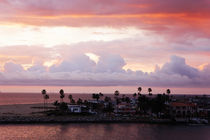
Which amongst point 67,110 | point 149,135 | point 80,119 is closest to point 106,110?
point 67,110

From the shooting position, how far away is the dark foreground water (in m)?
70.2

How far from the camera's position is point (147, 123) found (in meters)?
95.3

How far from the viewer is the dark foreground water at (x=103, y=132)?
70.2 meters

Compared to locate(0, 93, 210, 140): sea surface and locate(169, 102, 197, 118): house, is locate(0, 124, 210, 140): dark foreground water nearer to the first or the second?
locate(0, 93, 210, 140): sea surface

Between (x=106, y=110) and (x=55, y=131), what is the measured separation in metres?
45.5

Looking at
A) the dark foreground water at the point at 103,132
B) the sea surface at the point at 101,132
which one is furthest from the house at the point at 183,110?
the dark foreground water at the point at 103,132

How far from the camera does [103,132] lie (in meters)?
77.0

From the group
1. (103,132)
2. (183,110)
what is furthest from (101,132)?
(183,110)

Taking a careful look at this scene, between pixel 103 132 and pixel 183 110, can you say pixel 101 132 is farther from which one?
pixel 183 110

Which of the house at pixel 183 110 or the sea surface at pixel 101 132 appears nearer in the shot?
the sea surface at pixel 101 132

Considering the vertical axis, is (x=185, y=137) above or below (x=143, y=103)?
below

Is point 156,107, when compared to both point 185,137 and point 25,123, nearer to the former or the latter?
point 185,137

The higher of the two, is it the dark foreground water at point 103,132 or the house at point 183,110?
the house at point 183,110

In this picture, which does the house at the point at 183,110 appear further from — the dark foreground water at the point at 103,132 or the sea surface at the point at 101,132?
the dark foreground water at the point at 103,132
